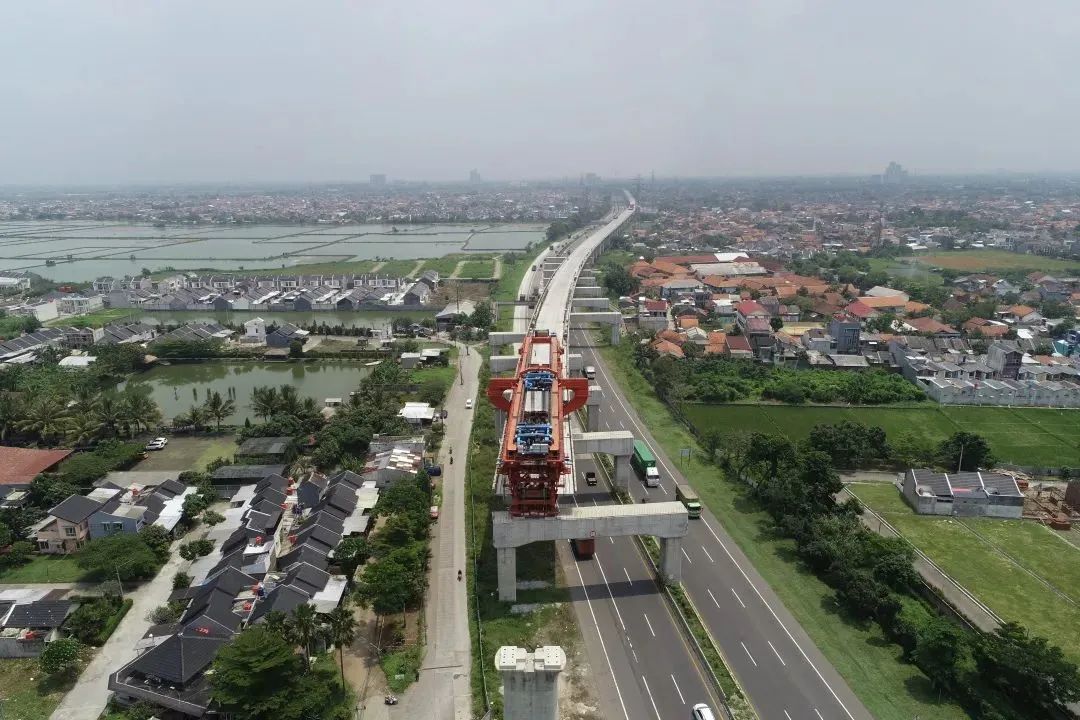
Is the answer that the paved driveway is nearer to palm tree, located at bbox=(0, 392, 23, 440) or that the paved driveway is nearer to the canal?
the canal

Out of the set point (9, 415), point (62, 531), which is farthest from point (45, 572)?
point (9, 415)

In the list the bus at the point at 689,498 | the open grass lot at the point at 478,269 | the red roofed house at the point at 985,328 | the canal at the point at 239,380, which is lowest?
the bus at the point at 689,498

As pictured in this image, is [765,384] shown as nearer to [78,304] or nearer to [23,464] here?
[23,464]

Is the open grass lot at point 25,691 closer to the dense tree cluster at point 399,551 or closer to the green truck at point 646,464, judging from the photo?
the dense tree cluster at point 399,551

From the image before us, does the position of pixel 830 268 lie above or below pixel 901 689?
above

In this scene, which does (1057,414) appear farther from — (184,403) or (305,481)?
(184,403)

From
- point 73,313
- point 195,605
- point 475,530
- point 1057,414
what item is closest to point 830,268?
point 1057,414

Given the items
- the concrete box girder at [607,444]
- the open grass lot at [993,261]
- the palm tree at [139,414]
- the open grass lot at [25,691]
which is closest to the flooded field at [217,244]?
the palm tree at [139,414]
